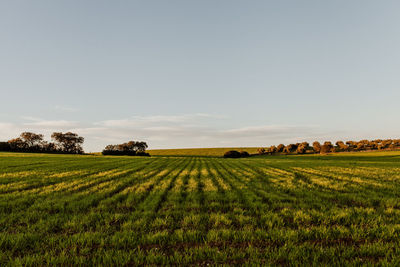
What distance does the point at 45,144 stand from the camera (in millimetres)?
108625

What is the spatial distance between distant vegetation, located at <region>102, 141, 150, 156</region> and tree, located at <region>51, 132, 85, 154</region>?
21.6 metres

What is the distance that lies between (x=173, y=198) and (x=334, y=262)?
21.7ft

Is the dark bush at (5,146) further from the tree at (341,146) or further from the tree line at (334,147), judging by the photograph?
the tree at (341,146)

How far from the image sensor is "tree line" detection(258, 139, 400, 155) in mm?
103438

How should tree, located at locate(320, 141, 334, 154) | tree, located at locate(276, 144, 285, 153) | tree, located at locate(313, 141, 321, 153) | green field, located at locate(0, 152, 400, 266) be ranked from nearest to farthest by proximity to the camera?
green field, located at locate(0, 152, 400, 266) < tree, located at locate(320, 141, 334, 154) < tree, located at locate(313, 141, 321, 153) < tree, located at locate(276, 144, 285, 153)

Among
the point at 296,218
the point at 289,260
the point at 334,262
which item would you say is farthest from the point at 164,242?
the point at 296,218

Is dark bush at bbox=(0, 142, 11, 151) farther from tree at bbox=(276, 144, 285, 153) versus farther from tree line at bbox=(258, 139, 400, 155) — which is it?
tree at bbox=(276, 144, 285, 153)

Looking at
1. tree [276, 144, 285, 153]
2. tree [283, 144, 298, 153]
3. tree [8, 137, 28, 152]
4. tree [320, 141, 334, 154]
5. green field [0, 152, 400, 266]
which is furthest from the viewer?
tree [276, 144, 285, 153]

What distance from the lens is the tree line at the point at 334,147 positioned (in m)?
103

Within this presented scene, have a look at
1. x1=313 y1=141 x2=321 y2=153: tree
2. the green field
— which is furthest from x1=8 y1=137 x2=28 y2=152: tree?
x1=313 y1=141 x2=321 y2=153: tree

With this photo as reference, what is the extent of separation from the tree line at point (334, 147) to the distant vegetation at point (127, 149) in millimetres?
75426

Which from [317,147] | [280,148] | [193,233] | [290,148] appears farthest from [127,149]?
[193,233]

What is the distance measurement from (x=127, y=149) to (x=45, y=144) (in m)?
45.2

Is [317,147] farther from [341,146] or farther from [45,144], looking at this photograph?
[45,144]
